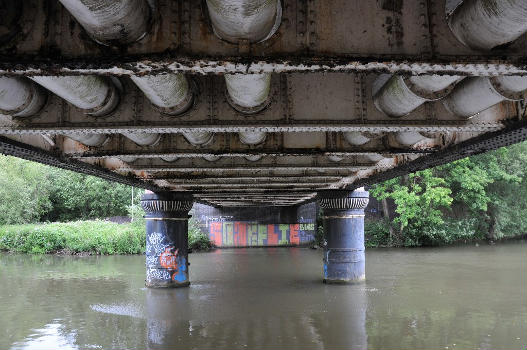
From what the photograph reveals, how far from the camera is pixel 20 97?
4.81m

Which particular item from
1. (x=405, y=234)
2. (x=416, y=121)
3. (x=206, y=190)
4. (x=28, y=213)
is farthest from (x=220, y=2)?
(x=28, y=213)

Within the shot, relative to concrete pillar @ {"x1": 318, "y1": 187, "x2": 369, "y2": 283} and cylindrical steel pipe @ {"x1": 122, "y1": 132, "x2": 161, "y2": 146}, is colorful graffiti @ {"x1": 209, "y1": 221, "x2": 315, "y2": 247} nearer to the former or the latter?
concrete pillar @ {"x1": 318, "y1": 187, "x2": 369, "y2": 283}

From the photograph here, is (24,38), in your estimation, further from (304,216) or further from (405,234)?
(304,216)

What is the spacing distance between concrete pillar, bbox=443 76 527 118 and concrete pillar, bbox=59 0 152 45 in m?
3.17

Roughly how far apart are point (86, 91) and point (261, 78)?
1.67m

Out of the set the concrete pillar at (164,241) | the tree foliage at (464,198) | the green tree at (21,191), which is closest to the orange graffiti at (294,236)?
the tree foliage at (464,198)

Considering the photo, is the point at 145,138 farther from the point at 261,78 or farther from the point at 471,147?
the point at 471,147

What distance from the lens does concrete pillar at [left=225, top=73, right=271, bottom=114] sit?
4.27 m

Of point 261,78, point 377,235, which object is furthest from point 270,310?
point 377,235

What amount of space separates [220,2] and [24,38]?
160 cm

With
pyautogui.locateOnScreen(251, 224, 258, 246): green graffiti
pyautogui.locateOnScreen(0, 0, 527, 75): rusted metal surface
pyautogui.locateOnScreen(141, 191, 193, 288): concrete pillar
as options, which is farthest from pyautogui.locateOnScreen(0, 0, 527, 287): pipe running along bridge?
pyautogui.locateOnScreen(251, 224, 258, 246): green graffiti

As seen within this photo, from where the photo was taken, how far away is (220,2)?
2.89 metres

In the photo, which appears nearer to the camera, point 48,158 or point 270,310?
point 48,158

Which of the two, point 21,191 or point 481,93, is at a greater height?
point 21,191
